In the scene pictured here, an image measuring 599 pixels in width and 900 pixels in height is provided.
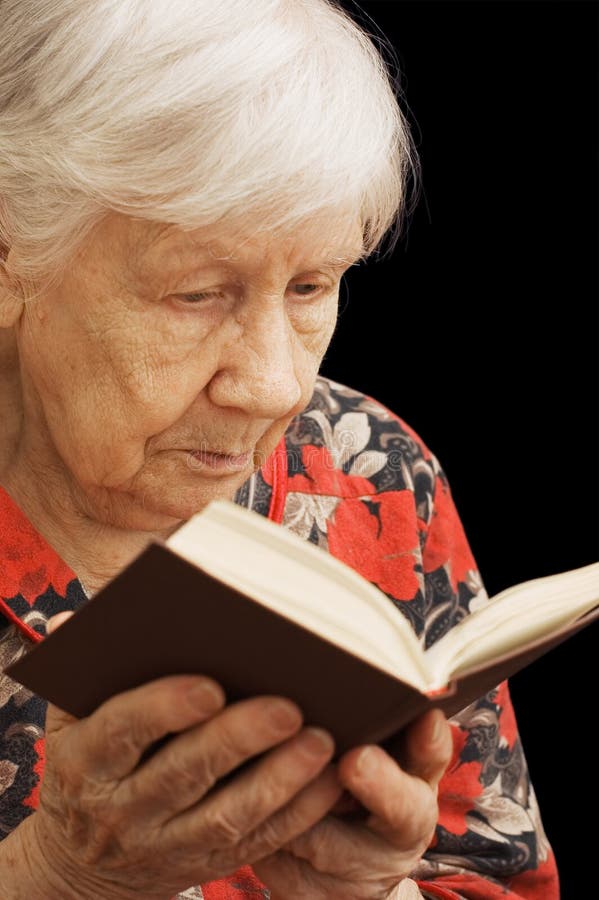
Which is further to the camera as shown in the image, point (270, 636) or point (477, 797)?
point (477, 797)

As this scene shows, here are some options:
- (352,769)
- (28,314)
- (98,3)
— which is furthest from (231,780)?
(98,3)

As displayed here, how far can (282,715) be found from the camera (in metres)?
1.03

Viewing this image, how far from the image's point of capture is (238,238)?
1270 mm

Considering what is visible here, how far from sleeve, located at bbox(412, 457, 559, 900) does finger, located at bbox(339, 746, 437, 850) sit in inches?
22.3

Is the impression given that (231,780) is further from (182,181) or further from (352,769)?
(182,181)

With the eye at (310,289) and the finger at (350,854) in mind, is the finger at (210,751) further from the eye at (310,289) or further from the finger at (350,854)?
the eye at (310,289)

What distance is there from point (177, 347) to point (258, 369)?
0.30ft

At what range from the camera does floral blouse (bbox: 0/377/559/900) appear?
172 centimetres

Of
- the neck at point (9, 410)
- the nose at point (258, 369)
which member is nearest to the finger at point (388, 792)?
the nose at point (258, 369)

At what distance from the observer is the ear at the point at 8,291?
4.46ft

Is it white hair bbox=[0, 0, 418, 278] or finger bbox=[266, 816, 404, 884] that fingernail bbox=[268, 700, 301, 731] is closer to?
finger bbox=[266, 816, 404, 884]

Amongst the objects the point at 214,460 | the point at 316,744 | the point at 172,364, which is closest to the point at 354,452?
the point at 214,460

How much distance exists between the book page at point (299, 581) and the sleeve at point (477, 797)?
0.79 m

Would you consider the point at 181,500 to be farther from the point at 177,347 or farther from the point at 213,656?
the point at 213,656
